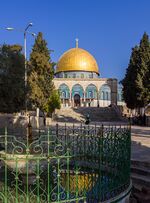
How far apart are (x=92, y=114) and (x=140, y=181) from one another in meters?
41.3

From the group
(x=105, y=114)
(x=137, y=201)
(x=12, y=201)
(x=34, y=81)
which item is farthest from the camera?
(x=105, y=114)

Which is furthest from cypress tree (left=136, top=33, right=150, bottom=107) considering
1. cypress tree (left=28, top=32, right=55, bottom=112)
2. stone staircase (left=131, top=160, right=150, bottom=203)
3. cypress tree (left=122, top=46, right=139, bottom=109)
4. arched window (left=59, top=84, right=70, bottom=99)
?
arched window (left=59, top=84, right=70, bottom=99)

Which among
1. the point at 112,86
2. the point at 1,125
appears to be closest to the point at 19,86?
the point at 1,125

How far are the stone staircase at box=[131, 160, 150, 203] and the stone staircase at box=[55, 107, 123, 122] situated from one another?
34.5 meters

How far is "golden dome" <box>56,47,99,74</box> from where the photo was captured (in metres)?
73.9

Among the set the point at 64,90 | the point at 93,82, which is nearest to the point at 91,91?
the point at 93,82

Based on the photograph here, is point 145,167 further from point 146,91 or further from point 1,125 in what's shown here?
point 146,91

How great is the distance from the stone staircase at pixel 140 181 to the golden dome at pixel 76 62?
64574 mm

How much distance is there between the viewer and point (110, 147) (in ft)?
22.0

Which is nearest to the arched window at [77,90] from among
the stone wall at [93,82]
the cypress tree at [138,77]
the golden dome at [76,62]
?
the stone wall at [93,82]

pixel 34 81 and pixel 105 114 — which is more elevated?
pixel 34 81

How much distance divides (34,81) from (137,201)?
29791 mm

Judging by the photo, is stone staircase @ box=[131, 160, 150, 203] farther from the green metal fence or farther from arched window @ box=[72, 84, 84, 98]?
arched window @ box=[72, 84, 84, 98]

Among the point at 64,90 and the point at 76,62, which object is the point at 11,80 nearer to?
the point at 64,90
